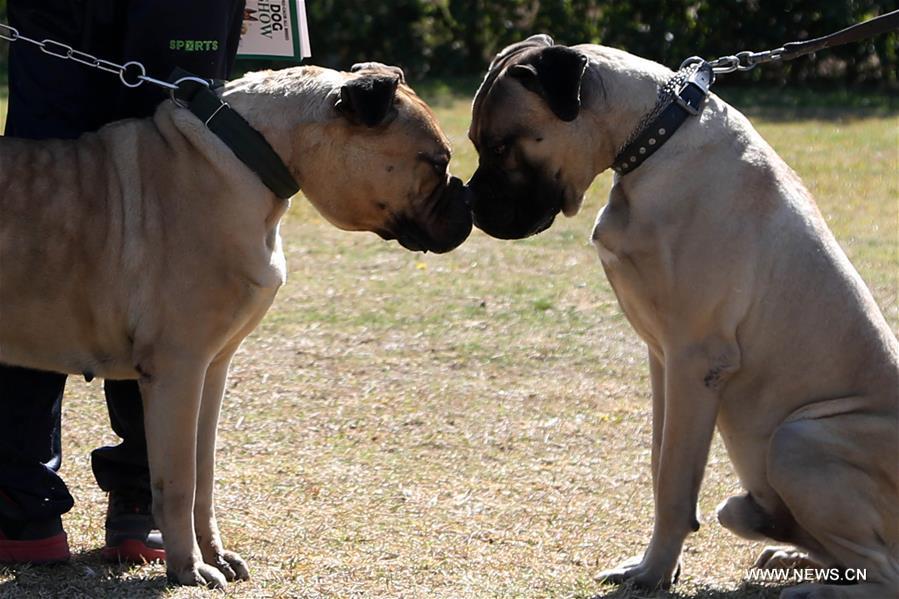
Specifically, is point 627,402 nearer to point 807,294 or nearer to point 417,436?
point 417,436

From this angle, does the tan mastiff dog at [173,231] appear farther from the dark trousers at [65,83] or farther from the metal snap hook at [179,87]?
the dark trousers at [65,83]

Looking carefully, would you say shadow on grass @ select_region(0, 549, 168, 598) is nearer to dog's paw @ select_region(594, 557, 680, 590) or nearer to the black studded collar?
dog's paw @ select_region(594, 557, 680, 590)

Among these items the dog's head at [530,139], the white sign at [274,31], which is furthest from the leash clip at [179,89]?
the dog's head at [530,139]

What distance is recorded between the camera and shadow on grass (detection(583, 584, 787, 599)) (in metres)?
4.32

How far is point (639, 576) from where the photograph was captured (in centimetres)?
436

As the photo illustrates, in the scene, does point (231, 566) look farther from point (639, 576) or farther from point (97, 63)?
point (97, 63)

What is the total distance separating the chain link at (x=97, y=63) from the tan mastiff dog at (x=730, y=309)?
1085 mm

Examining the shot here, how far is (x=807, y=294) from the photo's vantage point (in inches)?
169

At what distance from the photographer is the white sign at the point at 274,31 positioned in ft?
16.3

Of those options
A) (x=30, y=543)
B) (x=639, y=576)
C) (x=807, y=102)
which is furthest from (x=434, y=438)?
(x=807, y=102)

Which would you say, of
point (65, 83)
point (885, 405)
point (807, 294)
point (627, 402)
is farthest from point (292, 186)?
point (627, 402)

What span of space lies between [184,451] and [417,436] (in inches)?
78.6

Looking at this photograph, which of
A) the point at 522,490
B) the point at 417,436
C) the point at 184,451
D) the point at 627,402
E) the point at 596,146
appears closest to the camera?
the point at 184,451

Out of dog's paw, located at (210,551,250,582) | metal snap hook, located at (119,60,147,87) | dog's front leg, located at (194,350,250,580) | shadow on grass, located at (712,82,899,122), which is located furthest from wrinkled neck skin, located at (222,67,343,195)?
shadow on grass, located at (712,82,899,122)
